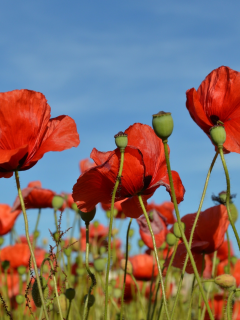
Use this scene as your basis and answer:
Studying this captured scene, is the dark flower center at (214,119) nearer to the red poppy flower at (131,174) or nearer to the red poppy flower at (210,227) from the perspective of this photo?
the red poppy flower at (131,174)

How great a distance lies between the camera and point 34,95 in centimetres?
96

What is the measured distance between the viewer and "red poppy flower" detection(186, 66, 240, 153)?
108 centimetres

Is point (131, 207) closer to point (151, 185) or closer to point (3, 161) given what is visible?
point (151, 185)

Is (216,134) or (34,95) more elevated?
(34,95)

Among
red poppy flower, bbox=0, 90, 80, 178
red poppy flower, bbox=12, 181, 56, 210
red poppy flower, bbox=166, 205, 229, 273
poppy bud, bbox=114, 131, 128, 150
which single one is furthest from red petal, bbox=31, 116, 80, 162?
red poppy flower, bbox=12, 181, 56, 210

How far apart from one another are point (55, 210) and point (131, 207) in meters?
0.49

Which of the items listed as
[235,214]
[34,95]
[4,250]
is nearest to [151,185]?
[34,95]

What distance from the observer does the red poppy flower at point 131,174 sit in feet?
3.06

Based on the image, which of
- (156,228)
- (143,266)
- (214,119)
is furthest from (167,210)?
(214,119)

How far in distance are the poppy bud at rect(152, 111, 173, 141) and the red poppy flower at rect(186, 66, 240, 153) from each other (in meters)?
0.33

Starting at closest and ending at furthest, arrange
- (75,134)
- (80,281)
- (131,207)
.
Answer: (75,134), (131,207), (80,281)

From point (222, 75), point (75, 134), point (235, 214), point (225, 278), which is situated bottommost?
point (225, 278)

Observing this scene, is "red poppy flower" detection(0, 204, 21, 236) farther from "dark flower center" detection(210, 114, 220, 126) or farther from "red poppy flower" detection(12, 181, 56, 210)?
"dark flower center" detection(210, 114, 220, 126)

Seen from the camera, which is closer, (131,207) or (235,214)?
(131,207)
